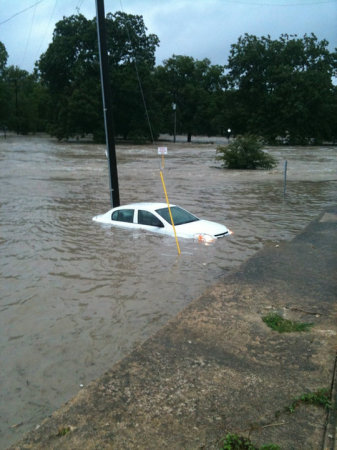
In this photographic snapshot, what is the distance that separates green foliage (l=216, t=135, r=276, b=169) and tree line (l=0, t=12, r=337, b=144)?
29.1 m

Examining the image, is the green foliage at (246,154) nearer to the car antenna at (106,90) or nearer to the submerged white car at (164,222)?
the car antenna at (106,90)

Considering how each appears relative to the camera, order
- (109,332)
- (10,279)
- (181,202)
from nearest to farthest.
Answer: (109,332) → (10,279) → (181,202)

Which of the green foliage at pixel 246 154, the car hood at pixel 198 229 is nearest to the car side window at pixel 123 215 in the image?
the car hood at pixel 198 229

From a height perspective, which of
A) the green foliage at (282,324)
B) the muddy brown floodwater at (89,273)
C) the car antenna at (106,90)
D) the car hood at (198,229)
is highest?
the car antenna at (106,90)

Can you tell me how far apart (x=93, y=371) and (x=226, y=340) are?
184 centimetres

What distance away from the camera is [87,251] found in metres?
11.2

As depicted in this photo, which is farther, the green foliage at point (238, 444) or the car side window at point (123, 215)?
the car side window at point (123, 215)

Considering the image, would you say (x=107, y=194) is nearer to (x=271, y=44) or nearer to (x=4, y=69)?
(x=271, y=44)

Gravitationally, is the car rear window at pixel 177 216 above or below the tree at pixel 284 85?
below

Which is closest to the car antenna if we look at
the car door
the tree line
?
the car door

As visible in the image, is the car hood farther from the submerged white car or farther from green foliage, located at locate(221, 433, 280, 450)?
green foliage, located at locate(221, 433, 280, 450)

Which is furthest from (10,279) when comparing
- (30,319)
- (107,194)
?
(107,194)

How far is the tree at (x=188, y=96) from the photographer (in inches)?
3031

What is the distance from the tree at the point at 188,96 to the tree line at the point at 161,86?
0.50 meters
